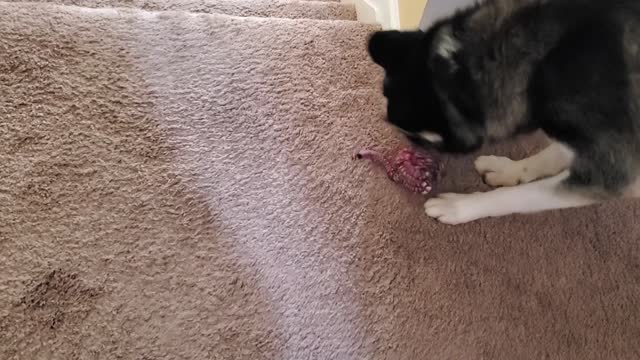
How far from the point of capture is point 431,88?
4.23 ft

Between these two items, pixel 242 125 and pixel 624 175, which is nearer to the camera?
pixel 624 175

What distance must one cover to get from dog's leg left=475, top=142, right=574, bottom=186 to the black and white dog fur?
261 millimetres

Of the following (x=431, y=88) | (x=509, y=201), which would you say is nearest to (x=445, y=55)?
(x=431, y=88)

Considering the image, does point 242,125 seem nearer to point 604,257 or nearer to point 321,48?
point 321,48

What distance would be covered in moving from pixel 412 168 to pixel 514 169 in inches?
9.6

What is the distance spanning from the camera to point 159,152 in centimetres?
165

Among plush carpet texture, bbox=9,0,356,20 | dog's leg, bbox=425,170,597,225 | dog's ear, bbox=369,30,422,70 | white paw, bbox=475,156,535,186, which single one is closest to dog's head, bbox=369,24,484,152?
dog's ear, bbox=369,30,422,70

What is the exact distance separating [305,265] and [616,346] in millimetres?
692

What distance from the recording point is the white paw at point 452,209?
1597 mm

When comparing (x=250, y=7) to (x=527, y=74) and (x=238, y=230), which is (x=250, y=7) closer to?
(x=238, y=230)

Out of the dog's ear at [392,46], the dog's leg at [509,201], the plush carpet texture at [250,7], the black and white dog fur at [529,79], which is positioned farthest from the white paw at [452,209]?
the plush carpet texture at [250,7]

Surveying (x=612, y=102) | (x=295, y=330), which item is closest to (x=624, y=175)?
(x=612, y=102)

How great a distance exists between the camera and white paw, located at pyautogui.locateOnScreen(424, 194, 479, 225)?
1.60m

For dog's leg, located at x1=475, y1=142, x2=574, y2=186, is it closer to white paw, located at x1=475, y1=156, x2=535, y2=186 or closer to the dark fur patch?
white paw, located at x1=475, y1=156, x2=535, y2=186
